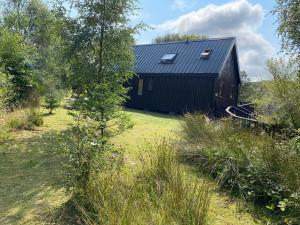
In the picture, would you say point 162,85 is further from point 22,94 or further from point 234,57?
point 22,94

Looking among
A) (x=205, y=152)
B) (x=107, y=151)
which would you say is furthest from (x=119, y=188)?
(x=205, y=152)

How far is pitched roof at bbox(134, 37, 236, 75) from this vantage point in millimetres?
21406

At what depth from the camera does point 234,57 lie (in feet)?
80.1

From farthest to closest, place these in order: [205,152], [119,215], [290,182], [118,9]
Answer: [118,9], [205,152], [290,182], [119,215]

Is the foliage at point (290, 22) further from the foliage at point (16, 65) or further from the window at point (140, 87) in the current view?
the window at point (140, 87)

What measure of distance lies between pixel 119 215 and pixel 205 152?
13.4 ft

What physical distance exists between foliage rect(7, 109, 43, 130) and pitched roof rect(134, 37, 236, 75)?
1243cm

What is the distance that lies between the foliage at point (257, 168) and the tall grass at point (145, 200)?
1224 mm

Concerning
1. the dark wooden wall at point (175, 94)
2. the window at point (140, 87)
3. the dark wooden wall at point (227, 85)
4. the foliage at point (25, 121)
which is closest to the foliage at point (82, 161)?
the foliage at point (25, 121)

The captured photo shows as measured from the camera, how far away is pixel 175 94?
73.5 feet

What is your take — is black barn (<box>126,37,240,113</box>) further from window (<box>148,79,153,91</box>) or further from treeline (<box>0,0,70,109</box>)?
treeline (<box>0,0,70,109</box>)

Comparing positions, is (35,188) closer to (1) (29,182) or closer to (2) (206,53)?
(1) (29,182)

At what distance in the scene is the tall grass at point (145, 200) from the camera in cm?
356

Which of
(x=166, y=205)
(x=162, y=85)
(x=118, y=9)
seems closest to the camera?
(x=166, y=205)
